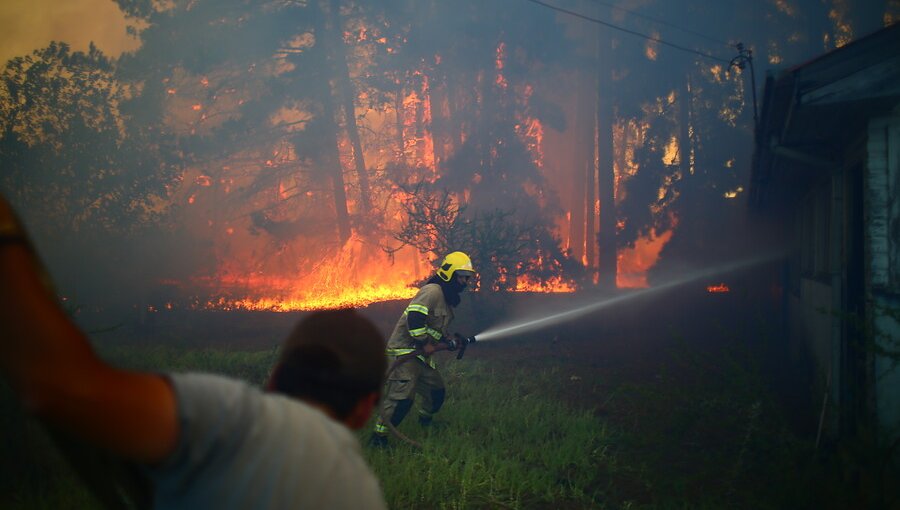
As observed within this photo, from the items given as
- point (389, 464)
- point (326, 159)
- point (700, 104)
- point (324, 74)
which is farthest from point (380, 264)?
point (389, 464)

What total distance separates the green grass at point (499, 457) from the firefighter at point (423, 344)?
0.33 metres

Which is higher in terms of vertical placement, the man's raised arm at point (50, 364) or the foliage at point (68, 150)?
the foliage at point (68, 150)

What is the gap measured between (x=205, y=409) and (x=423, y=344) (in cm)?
609

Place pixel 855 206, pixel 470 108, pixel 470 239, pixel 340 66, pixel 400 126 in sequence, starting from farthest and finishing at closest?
pixel 400 126
pixel 470 108
pixel 340 66
pixel 470 239
pixel 855 206

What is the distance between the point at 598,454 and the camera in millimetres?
6941

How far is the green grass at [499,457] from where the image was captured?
18.4 ft

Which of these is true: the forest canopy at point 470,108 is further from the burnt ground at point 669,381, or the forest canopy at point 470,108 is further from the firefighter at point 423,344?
the firefighter at point 423,344

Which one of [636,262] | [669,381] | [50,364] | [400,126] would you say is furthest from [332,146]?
[50,364]

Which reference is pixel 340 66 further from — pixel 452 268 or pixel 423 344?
pixel 423 344

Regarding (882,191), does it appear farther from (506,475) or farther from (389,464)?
(389,464)

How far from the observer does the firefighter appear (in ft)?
23.1

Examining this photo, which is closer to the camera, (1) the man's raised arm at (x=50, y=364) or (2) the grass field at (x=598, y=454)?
(1) the man's raised arm at (x=50, y=364)

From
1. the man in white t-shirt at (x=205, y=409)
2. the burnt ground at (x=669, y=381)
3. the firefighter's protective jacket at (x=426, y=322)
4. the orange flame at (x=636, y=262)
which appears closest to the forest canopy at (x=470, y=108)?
the orange flame at (x=636, y=262)

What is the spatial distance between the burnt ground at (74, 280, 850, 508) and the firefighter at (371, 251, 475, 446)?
6.67 feet
